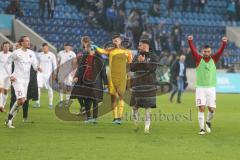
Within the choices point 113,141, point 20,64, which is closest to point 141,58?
point 113,141

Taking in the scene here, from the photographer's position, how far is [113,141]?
44.6 feet

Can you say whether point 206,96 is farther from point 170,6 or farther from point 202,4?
point 202,4

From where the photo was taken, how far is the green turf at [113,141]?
1157cm

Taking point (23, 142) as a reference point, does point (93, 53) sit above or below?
above

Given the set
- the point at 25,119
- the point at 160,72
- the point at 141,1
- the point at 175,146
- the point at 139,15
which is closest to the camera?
the point at 175,146

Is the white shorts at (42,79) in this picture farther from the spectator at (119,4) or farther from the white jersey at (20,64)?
the spectator at (119,4)

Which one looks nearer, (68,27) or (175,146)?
(175,146)

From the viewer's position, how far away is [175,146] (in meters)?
12.9

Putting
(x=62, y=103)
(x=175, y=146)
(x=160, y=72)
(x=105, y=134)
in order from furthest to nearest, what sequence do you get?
(x=160, y=72) → (x=62, y=103) → (x=105, y=134) → (x=175, y=146)

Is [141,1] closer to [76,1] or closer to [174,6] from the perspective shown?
[174,6]

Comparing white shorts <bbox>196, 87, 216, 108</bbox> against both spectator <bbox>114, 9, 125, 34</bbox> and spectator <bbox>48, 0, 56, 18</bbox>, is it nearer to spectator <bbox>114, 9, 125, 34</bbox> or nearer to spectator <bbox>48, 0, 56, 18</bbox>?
spectator <bbox>114, 9, 125, 34</bbox>

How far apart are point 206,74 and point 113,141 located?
338 cm

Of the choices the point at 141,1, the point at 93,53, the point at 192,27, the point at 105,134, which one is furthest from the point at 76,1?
the point at 105,134

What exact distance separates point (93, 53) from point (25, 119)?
263 cm
